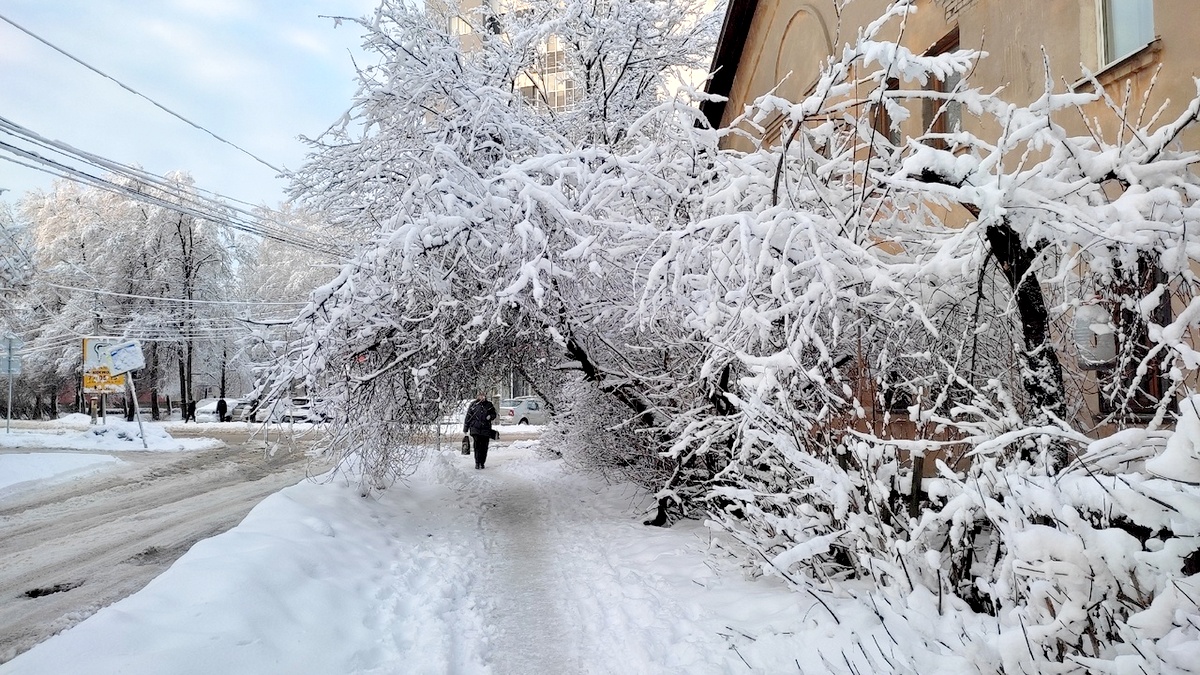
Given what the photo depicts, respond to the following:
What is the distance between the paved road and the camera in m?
5.99

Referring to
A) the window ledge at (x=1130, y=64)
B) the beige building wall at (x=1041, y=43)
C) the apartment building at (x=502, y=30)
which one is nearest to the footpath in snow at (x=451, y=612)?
the beige building wall at (x=1041, y=43)

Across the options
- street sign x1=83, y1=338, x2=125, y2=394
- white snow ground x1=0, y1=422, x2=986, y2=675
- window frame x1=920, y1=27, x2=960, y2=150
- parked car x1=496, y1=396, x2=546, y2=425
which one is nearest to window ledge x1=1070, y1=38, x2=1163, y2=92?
window frame x1=920, y1=27, x2=960, y2=150

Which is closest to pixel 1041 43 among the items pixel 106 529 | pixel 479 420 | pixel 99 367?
pixel 106 529

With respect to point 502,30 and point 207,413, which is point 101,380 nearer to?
point 207,413

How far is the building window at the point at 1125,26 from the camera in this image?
5641mm

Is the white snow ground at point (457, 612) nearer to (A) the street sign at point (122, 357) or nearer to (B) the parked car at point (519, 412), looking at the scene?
(A) the street sign at point (122, 357)

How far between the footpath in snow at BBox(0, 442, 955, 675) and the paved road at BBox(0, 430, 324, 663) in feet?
4.24

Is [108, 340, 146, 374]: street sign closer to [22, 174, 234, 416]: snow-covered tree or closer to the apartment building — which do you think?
[22, 174, 234, 416]: snow-covered tree

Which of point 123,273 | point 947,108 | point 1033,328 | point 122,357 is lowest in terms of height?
point 1033,328

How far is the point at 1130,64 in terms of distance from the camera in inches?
221

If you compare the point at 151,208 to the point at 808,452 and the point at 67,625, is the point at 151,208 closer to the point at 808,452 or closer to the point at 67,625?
the point at 67,625

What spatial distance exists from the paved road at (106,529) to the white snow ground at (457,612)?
130 centimetres

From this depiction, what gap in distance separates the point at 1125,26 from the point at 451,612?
23.9 ft

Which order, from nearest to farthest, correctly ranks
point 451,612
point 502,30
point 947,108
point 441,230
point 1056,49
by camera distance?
point 451,612 → point 1056,49 → point 441,230 → point 947,108 → point 502,30
